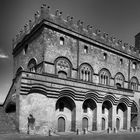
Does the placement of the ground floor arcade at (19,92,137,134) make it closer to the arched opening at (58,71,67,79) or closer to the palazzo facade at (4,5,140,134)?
the palazzo facade at (4,5,140,134)

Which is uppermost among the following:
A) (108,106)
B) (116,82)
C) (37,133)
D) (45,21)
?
(45,21)

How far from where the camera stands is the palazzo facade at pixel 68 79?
13805mm

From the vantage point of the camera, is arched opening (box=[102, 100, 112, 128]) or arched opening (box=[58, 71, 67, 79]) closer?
arched opening (box=[58, 71, 67, 79])

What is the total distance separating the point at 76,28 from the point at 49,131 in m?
13.4

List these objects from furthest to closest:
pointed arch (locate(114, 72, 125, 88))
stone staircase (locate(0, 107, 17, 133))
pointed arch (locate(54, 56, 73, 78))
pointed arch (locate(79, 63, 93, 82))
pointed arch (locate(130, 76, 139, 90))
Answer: pointed arch (locate(130, 76, 139, 90))
pointed arch (locate(114, 72, 125, 88))
pointed arch (locate(79, 63, 93, 82))
pointed arch (locate(54, 56, 73, 78))
stone staircase (locate(0, 107, 17, 133))

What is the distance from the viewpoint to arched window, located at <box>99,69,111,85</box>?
23.6 metres

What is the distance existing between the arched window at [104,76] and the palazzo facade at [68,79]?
142 mm

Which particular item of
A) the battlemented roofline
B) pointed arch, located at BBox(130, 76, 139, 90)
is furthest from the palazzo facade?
pointed arch, located at BBox(130, 76, 139, 90)

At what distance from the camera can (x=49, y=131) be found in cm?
1345

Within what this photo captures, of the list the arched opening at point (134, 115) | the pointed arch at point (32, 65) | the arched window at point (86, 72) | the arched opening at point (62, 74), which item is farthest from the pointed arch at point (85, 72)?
the arched opening at point (134, 115)

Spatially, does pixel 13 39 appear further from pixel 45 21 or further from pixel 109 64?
pixel 109 64

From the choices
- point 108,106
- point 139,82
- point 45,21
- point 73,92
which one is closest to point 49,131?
point 73,92

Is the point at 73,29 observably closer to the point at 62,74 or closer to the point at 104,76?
the point at 62,74

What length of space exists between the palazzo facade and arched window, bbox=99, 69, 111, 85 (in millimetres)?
142
